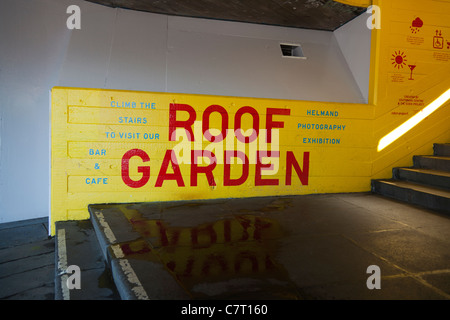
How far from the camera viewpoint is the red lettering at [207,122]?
186 inches

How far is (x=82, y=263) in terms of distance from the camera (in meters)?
2.97

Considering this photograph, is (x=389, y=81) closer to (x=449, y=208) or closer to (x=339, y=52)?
(x=339, y=52)

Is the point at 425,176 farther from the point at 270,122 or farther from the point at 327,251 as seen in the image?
the point at 327,251

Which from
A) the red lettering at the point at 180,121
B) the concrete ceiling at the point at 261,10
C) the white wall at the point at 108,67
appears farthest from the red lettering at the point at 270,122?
the concrete ceiling at the point at 261,10

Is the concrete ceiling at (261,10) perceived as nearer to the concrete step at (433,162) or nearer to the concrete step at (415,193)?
the concrete step at (433,162)

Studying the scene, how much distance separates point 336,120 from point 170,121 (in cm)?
264

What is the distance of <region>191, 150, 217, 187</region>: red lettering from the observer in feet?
15.5

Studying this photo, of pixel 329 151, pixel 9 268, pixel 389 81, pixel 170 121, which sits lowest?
pixel 9 268

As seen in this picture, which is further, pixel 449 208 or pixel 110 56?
pixel 110 56

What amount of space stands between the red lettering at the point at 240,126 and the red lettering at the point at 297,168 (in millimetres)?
629

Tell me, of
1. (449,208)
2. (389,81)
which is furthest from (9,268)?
(389,81)

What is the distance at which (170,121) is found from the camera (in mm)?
4605

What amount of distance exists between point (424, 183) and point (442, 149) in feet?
3.41
